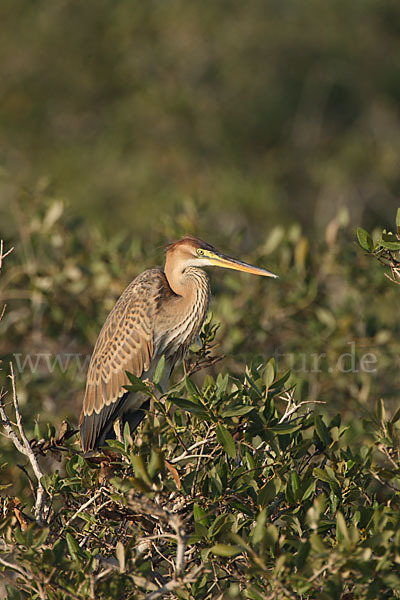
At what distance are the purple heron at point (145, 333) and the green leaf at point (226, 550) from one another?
4.81 ft

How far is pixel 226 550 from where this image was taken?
2.04m

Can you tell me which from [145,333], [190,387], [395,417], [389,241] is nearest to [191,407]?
[190,387]

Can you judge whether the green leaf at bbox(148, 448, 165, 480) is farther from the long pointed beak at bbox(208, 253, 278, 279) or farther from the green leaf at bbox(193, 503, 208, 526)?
the long pointed beak at bbox(208, 253, 278, 279)

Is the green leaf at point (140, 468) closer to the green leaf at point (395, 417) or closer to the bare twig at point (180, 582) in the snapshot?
the bare twig at point (180, 582)

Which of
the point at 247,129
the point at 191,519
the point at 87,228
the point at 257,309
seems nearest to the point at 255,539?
the point at 191,519

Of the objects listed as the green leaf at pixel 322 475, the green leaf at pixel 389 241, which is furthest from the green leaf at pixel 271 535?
the green leaf at pixel 389 241

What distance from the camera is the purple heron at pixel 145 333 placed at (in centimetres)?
353

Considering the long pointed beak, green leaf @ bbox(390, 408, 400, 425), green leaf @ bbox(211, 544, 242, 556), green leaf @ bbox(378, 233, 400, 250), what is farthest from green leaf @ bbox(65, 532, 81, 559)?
the long pointed beak

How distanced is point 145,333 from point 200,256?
0.46 meters

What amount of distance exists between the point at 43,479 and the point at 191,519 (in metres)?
0.51

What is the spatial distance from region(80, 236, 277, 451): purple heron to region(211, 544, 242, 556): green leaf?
1.47 metres

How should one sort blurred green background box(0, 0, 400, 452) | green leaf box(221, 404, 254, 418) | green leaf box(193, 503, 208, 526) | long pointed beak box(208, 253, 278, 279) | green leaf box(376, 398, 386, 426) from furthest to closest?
blurred green background box(0, 0, 400, 452)
long pointed beak box(208, 253, 278, 279)
green leaf box(376, 398, 386, 426)
green leaf box(221, 404, 254, 418)
green leaf box(193, 503, 208, 526)

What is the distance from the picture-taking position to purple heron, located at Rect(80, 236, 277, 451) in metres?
3.53

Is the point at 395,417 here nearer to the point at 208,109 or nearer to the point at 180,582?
the point at 180,582
